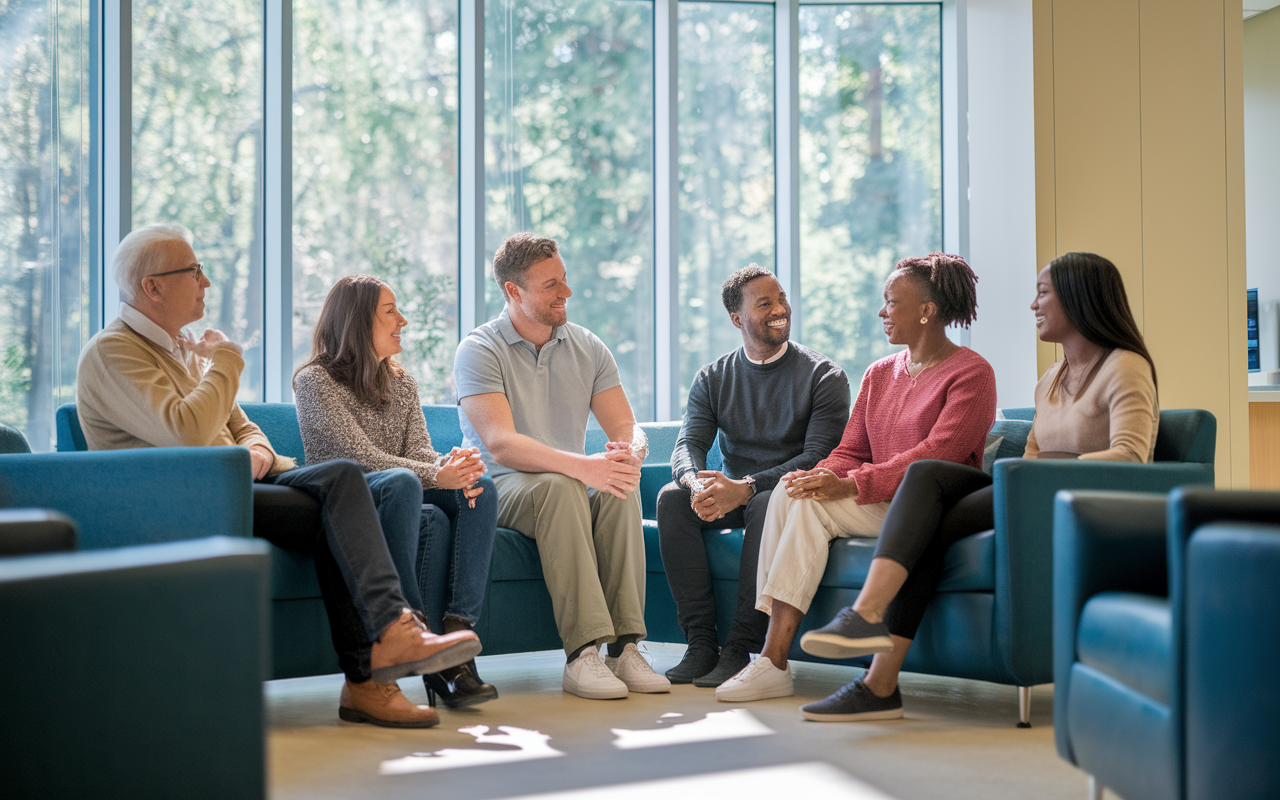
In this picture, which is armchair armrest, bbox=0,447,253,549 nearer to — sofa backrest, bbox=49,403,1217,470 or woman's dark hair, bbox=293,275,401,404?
sofa backrest, bbox=49,403,1217,470

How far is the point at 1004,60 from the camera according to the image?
480 cm

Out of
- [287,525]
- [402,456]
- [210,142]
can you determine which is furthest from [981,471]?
[210,142]

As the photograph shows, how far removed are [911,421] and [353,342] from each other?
156cm

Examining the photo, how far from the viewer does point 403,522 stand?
2.57 meters

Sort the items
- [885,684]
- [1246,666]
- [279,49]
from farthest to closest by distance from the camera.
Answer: [279,49], [885,684], [1246,666]

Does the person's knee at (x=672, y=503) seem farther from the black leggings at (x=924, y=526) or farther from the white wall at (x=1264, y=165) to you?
the white wall at (x=1264, y=165)

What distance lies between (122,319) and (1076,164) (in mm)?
3916

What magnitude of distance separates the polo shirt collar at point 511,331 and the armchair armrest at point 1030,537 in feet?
4.71

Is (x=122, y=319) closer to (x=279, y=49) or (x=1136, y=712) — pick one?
(x=279, y=49)

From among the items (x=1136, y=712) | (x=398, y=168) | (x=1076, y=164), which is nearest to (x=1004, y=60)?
(x=1076, y=164)

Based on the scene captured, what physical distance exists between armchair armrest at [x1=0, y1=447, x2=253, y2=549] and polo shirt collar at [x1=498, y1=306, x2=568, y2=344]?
113cm

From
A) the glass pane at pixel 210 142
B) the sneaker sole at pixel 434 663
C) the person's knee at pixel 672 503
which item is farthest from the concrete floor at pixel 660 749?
the glass pane at pixel 210 142

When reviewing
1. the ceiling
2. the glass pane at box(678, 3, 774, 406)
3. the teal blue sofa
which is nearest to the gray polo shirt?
the teal blue sofa

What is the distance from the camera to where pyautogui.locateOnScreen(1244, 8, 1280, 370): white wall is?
5660mm
